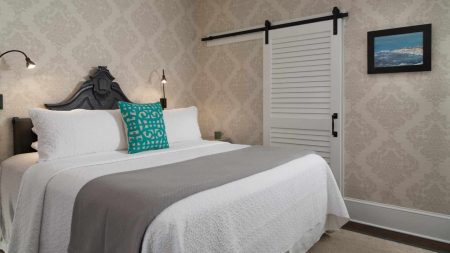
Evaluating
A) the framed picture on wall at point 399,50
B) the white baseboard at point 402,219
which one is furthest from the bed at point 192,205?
the framed picture on wall at point 399,50

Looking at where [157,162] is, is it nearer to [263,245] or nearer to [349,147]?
[263,245]

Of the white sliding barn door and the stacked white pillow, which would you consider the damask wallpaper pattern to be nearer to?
the white sliding barn door

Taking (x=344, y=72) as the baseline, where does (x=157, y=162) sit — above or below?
below

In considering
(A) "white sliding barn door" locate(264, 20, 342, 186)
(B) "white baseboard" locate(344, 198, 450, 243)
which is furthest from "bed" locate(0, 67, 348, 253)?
(A) "white sliding barn door" locate(264, 20, 342, 186)

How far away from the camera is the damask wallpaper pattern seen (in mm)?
2508

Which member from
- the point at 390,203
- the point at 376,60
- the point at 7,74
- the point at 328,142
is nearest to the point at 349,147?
the point at 328,142

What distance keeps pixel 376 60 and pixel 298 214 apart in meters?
1.63

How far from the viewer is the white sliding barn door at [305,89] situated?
300 cm

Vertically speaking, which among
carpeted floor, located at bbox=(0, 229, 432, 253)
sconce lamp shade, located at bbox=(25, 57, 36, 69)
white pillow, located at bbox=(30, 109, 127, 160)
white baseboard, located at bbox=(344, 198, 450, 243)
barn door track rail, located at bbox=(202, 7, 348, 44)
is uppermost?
barn door track rail, located at bbox=(202, 7, 348, 44)

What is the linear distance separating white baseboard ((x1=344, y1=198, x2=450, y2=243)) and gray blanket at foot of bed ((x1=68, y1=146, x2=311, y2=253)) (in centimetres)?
151

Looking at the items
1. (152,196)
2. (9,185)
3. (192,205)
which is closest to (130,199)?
(152,196)

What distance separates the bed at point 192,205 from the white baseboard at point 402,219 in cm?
62

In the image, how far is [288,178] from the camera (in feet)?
6.25

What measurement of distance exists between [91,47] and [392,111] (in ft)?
9.31
